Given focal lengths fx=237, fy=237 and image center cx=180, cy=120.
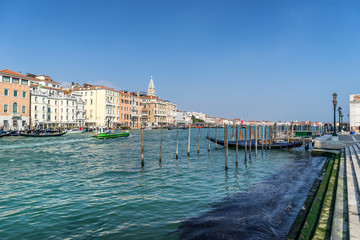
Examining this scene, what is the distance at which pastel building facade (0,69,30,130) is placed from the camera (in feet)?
123

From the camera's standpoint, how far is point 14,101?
39.0 meters

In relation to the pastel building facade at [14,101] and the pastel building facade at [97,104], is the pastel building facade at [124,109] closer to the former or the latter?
the pastel building facade at [97,104]

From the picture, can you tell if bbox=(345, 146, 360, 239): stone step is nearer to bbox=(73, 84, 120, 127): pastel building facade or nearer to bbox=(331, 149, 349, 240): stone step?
bbox=(331, 149, 349, 240): stone step

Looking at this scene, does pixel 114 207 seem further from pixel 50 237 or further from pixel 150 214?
pixel 50 237

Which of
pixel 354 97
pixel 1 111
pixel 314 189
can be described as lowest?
pixel 314 189

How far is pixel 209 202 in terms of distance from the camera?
8078 millimetres

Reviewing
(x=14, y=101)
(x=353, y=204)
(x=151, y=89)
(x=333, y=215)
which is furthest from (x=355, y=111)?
(x=151, y=89)

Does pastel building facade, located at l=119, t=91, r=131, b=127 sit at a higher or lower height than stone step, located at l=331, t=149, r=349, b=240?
higher

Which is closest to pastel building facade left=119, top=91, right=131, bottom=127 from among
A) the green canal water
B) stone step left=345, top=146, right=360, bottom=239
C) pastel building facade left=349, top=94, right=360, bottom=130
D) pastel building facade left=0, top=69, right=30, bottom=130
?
pastel building facade left=0, top=69, right=30, bottom=130

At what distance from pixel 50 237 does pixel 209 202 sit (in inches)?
187

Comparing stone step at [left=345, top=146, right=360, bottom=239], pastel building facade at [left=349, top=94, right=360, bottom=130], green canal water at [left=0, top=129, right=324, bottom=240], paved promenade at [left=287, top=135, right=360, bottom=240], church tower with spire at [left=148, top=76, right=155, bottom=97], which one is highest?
church tower with spire at [left=148, top=76, right=155, bottom=97]

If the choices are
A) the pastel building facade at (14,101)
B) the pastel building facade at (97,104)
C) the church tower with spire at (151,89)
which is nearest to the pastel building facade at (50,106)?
the pastel building facade at (14,101)

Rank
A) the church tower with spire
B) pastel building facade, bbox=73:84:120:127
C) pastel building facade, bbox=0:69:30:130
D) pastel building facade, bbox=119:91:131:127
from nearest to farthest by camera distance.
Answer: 1. pastel building facade, bbox=0:69:30:130
2. pastel building facade, bbox=73:84:120:127
3. pastel building facade, bbox=119:91:131:127
4. the church tower with spire

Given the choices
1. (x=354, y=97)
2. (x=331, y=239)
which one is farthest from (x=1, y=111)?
(x=354, y=97)
